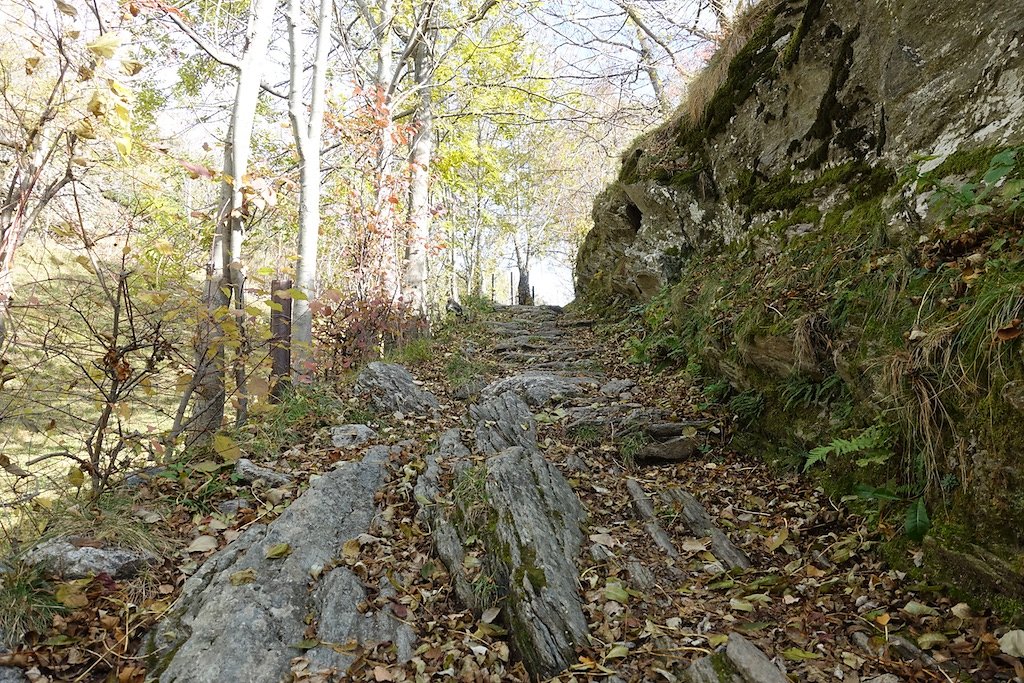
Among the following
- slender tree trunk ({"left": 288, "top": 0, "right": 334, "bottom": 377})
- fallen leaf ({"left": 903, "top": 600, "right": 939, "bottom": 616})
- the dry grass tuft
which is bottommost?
fallen leaf ({"left": 903, "top": 600, "right": 939, "bottom": 616})

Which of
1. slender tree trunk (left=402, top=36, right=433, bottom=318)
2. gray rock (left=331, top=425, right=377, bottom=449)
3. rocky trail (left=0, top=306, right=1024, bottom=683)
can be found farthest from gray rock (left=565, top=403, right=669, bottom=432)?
slender tree trunk (left=402, top=36, right=433, bottom=318)

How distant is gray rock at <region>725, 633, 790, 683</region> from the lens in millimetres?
2074

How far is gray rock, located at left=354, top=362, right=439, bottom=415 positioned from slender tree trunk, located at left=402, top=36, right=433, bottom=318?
3.09 m

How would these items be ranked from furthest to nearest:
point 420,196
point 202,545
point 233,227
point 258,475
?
point 420,196
point 233,227
point 258,475
point 202,545

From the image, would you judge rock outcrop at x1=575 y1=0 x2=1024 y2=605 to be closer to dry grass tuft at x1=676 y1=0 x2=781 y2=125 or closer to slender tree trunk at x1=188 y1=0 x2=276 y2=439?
dry grass tuft at x1=676 y1=0 x2=781 y2=125

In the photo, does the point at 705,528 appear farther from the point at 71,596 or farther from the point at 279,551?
the point at 71,596

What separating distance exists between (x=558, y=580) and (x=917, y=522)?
5.81 feet

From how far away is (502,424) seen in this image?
455 centimetres

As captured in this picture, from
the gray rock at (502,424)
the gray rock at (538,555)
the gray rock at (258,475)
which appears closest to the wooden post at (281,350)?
the gray rock at (258,475)

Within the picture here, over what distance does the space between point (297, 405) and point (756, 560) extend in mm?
3877

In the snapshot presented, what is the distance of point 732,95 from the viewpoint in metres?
6.25

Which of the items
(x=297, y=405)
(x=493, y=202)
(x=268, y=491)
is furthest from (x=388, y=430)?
(x=493, y=202)

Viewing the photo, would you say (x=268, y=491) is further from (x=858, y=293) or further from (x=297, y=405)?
(x=858, y=293)

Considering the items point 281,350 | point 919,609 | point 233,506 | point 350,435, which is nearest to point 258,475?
point 233,506
